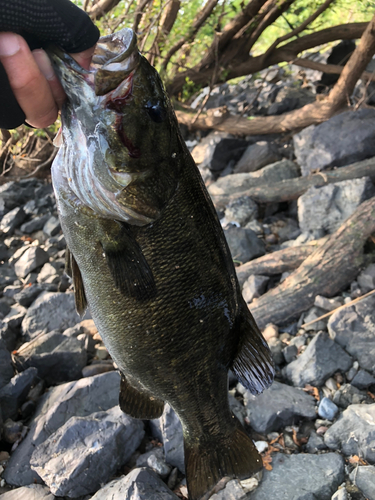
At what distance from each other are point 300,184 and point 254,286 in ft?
6.73

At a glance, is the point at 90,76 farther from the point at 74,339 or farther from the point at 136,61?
the point at 74,339

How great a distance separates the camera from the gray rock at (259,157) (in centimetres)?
702

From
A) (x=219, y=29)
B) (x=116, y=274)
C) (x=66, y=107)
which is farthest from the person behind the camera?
(x=219, y=29)

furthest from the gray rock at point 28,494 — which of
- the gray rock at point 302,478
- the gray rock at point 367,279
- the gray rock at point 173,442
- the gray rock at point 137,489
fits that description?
the gray rock at point 367,279

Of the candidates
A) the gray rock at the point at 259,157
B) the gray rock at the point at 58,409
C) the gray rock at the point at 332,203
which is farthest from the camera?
the gray rock at the point at 259,157

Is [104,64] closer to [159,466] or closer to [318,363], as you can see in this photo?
[159,466]

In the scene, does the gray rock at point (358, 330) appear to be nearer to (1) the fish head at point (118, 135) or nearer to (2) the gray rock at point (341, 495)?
(2) the gray rock at point (341, 495)

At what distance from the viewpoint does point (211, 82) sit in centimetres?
800

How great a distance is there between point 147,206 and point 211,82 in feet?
23.5

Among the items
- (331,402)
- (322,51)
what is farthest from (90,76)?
(322,51)

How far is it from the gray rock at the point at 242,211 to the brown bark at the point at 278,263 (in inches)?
45.5

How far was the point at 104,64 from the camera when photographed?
146 cm

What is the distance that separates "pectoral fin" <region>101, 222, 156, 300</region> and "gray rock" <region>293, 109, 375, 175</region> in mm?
5144

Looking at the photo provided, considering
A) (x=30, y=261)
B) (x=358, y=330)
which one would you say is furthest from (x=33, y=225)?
(x=358, y=330)
